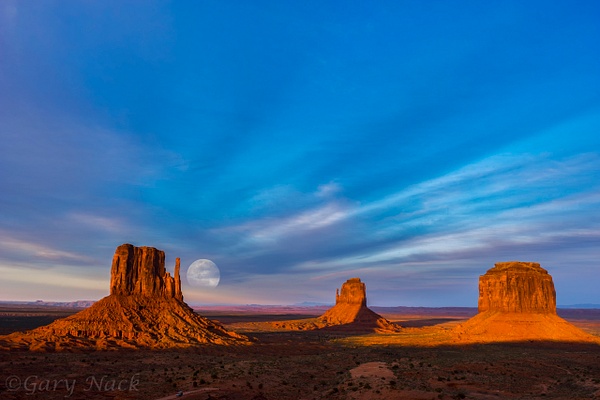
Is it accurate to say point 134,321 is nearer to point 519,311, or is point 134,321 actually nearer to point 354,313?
point 519,311

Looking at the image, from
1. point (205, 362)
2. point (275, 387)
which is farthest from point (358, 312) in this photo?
point (275, 387)

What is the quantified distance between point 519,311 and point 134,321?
8310 centimetres

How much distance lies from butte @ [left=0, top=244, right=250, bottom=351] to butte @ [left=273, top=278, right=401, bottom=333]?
7456 centimetres

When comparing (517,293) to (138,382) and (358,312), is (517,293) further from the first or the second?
(138,382)

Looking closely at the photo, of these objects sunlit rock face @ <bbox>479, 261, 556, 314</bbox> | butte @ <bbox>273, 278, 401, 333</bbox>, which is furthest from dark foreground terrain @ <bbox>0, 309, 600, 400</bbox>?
butte @ <bbox>273, 278, 401, 333</bbox>

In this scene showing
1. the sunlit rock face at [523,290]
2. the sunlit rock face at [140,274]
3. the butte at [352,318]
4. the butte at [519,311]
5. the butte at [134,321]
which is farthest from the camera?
the butte at [352,318]

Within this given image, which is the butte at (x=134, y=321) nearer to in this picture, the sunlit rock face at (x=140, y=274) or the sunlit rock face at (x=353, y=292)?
the sunlit rock face at (x=140, y=274)

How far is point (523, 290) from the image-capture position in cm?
9231

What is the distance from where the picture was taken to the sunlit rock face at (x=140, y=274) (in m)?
72.8

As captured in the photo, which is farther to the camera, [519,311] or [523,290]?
[523,290]

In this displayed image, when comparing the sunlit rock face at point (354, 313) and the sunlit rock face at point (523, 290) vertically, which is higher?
the sunlit rock face at point (523, 290)

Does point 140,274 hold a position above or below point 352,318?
above

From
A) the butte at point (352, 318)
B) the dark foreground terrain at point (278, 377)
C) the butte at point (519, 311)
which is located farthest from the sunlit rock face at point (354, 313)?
the dark foreground terrain at point (278, 377)

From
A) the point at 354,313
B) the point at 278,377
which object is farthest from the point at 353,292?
the point at 278,377
